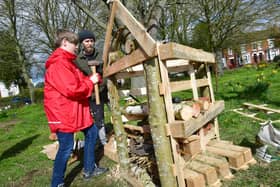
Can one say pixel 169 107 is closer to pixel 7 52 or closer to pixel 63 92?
pixel 63 92

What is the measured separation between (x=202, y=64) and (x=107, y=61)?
140 centimetres

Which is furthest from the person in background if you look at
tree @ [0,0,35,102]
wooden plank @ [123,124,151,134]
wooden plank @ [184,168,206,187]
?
tree @ [0,0,35,102]

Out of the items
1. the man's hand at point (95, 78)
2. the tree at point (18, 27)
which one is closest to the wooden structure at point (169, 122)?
the man's hand at point (95, 78)

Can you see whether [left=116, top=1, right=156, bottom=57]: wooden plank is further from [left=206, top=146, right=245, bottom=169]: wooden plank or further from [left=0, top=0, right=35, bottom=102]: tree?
[left=0, top=0, right=35, bottom=102]: tree

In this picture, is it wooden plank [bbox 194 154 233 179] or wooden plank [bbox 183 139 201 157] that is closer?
wooden plank [bbox 194 154 233 179]

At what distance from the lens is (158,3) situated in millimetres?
8812

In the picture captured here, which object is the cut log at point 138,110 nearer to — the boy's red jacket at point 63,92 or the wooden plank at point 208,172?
the boy's red jacket at point 63,92

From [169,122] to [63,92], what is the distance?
123 cm

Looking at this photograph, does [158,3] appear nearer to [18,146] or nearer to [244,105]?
[244,105]

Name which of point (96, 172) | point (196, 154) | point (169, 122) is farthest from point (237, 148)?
point (96, 172)

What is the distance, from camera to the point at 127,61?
3174 mm

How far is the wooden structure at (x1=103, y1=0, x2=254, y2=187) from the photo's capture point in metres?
2.80

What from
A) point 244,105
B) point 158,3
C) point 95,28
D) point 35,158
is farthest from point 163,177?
point 95,28

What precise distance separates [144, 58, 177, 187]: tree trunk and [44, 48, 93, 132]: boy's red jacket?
0.92m
